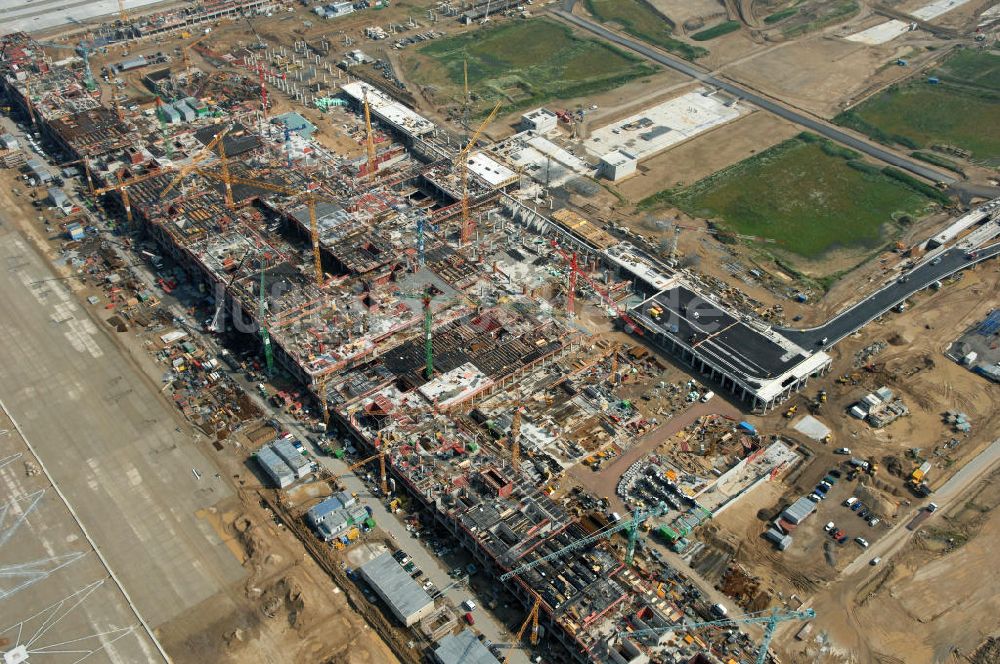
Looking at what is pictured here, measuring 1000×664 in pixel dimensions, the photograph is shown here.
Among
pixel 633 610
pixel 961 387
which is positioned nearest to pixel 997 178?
pixel 961 387

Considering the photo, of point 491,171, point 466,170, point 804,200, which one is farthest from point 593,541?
point 804,200

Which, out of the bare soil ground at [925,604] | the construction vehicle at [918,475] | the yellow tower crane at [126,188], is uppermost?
the yellow tower crane at [126,188]

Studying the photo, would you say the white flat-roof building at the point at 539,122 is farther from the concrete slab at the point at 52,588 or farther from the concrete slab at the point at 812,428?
the concrete slab at the point at 52,588

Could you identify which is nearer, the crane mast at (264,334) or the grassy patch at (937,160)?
the crane mast at (264,334)

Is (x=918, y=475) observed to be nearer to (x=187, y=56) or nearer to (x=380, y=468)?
(x=380, y=468)

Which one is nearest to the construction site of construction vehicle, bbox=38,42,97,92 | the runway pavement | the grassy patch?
the runway pavement

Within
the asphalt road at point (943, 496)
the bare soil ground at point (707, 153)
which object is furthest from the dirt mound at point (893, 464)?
the bare soil ground at point (707, 153)
